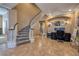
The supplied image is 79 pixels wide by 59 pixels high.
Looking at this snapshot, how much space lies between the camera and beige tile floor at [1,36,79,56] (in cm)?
418

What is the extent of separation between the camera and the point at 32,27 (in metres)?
4.51

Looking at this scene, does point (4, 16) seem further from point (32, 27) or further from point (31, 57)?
point (31, 57)

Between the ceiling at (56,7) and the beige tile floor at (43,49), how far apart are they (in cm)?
78

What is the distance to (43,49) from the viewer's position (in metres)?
4.32

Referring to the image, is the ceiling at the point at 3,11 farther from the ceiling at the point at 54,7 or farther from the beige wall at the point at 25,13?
the beige wall at the point at 25,13

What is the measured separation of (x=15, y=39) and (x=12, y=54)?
0.40 metres

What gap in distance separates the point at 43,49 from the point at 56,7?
117 centimetres

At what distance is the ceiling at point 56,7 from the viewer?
4141 mm

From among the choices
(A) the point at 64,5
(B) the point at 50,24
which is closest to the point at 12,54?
(B) the point at 50,24

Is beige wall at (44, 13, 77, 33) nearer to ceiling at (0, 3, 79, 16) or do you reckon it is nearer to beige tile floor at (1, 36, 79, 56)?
ceiling at (0, 3, 79, 16)

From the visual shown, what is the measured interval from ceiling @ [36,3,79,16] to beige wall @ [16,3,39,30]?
223 mm

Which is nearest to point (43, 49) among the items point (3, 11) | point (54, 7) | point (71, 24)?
point (71, 24)

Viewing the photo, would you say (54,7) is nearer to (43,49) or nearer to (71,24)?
(71,24)

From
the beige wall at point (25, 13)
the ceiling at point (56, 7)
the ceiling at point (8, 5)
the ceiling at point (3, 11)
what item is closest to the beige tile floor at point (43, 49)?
the beige wall at point (25, 13)
